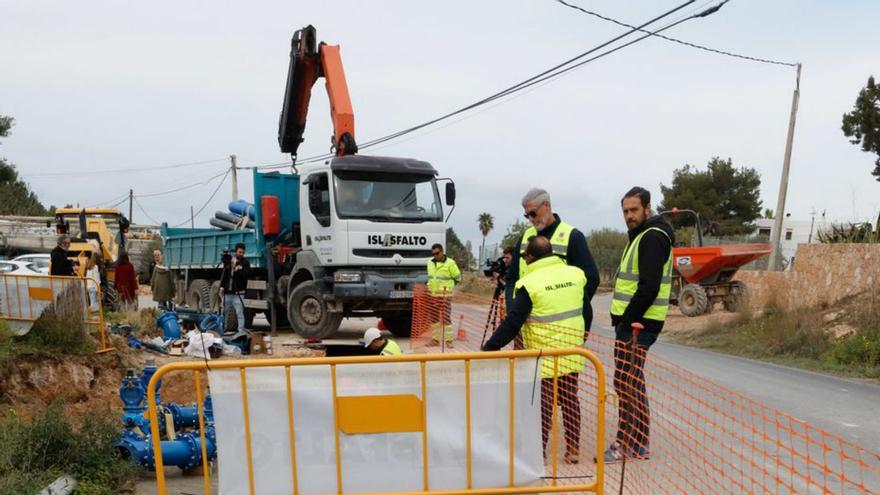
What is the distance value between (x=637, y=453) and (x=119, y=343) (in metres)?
7.52

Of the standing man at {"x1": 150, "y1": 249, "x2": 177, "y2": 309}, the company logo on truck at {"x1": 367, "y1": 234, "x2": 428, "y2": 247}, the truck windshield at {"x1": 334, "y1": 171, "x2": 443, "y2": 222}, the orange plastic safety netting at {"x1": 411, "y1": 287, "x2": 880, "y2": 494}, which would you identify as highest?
the truck windshield at {"x1": 334, "y1": 171, "x2": 443, "y2": 222}

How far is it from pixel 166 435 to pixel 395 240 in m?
7.14

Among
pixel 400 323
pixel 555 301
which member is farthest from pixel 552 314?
pixel 400 323

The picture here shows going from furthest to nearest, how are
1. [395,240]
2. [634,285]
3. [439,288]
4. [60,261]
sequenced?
[395,240], [439,288], [60,261], [634,285]

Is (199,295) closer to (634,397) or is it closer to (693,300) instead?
(693,300)

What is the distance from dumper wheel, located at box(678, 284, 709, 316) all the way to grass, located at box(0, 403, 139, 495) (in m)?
15.0

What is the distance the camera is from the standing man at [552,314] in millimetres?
5070

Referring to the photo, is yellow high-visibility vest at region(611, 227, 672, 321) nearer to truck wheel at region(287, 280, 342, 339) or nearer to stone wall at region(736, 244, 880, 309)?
truck wheel at region(287, 280, 342, 339)

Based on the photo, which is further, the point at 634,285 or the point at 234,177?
the point at 234,177

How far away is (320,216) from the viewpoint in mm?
12688

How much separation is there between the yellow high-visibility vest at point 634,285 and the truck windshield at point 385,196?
7.45 meters

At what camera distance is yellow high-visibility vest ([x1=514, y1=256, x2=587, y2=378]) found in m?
5.09

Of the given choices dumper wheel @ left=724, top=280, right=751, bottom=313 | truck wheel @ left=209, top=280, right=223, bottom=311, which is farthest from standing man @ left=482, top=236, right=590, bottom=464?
dumper wheel @ left=724, top=280, right=751, bottom=313

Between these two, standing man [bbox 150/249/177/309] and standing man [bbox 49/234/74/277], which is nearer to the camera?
standing man [bbox 49/234/74/277]
